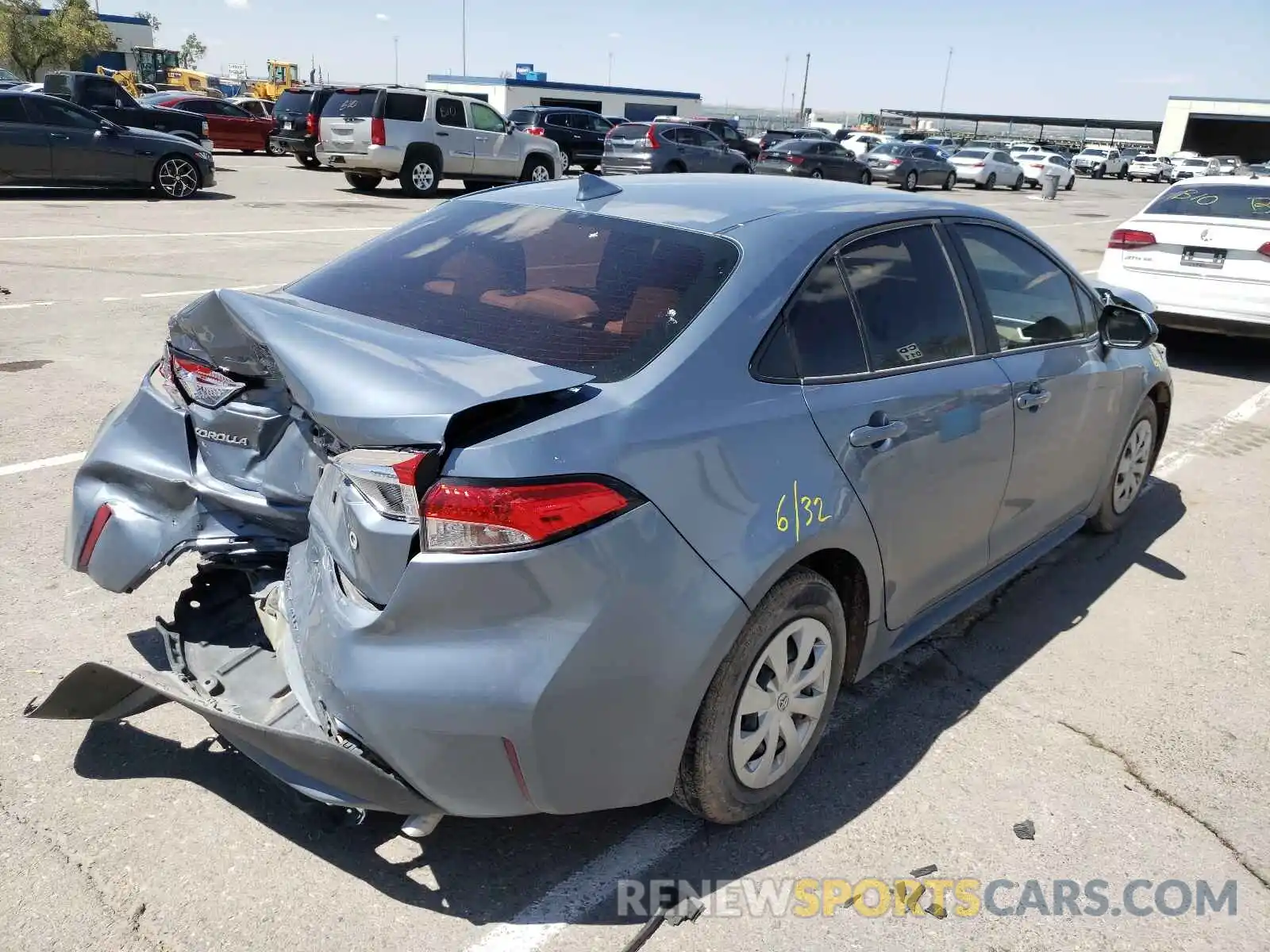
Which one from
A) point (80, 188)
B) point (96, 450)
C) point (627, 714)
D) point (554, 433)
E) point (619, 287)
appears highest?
point (619, 287)

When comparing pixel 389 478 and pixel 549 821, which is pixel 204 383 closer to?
pixel 389 478

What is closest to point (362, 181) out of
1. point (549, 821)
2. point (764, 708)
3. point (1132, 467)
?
point (1132, 467)

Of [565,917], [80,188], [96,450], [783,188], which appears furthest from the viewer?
[80,188]

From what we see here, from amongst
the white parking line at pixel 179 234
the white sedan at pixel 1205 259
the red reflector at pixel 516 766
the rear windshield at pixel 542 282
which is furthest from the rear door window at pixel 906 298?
the white parking line at pixel 179 234

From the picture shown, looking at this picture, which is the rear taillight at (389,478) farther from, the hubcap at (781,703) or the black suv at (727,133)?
the black suv at (727,133)

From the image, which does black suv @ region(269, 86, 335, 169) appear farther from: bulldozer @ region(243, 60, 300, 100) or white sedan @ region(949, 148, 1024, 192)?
bulldozer @ region(243, 60, 300, 100)

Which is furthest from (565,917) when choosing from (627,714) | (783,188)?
(783,188)

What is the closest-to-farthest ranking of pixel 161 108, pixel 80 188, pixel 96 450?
1. pixel 96 450
2. pixel 80 188
3. pixel 161 108

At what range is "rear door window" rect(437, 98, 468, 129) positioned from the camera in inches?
807

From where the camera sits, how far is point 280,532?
2994mm

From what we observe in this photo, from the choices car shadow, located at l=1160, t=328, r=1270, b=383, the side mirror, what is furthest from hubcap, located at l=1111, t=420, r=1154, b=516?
car shadow, located at l=1160, t=328, r=1270, b=383

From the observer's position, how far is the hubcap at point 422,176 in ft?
67.2

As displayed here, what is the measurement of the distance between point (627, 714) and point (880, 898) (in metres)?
0.92

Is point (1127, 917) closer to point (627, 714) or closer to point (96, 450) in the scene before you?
point (627, 714)
